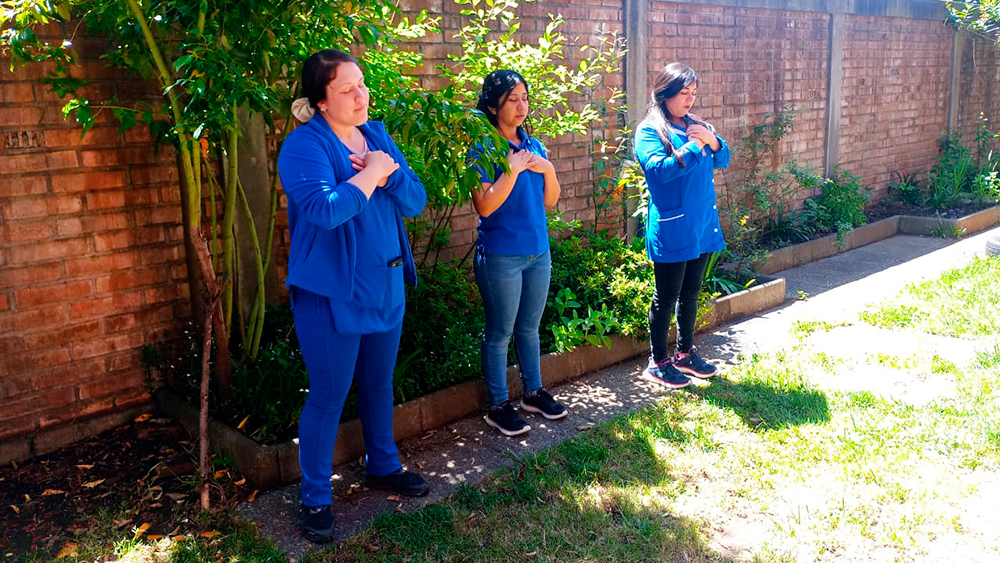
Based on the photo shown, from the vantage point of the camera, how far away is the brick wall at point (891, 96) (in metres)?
10.3

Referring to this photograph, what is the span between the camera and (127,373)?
4422 millimetres

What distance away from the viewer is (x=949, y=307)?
6.38m

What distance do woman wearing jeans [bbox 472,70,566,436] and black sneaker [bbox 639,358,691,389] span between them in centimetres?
79

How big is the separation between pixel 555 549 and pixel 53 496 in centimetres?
225

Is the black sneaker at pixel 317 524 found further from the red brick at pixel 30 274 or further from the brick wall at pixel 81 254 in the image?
the red brick at pixel 30 274

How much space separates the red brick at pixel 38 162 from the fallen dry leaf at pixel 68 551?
5.62ft

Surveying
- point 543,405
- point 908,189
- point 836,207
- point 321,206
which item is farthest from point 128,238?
point 908,189

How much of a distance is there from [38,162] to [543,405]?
2782 mm

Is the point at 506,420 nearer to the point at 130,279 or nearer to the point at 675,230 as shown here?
the point at 675,230

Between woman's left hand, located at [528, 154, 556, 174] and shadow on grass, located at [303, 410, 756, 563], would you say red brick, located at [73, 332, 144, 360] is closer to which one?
shadow on grass, located at [303, 410, 756, 563]

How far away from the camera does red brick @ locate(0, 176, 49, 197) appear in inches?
153

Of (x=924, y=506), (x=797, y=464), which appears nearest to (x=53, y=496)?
(x=797, y=464)

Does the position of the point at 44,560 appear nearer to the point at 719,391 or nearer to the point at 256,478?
the point at 256,478

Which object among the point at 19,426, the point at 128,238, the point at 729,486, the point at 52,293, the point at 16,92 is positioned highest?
the point at 16,92
